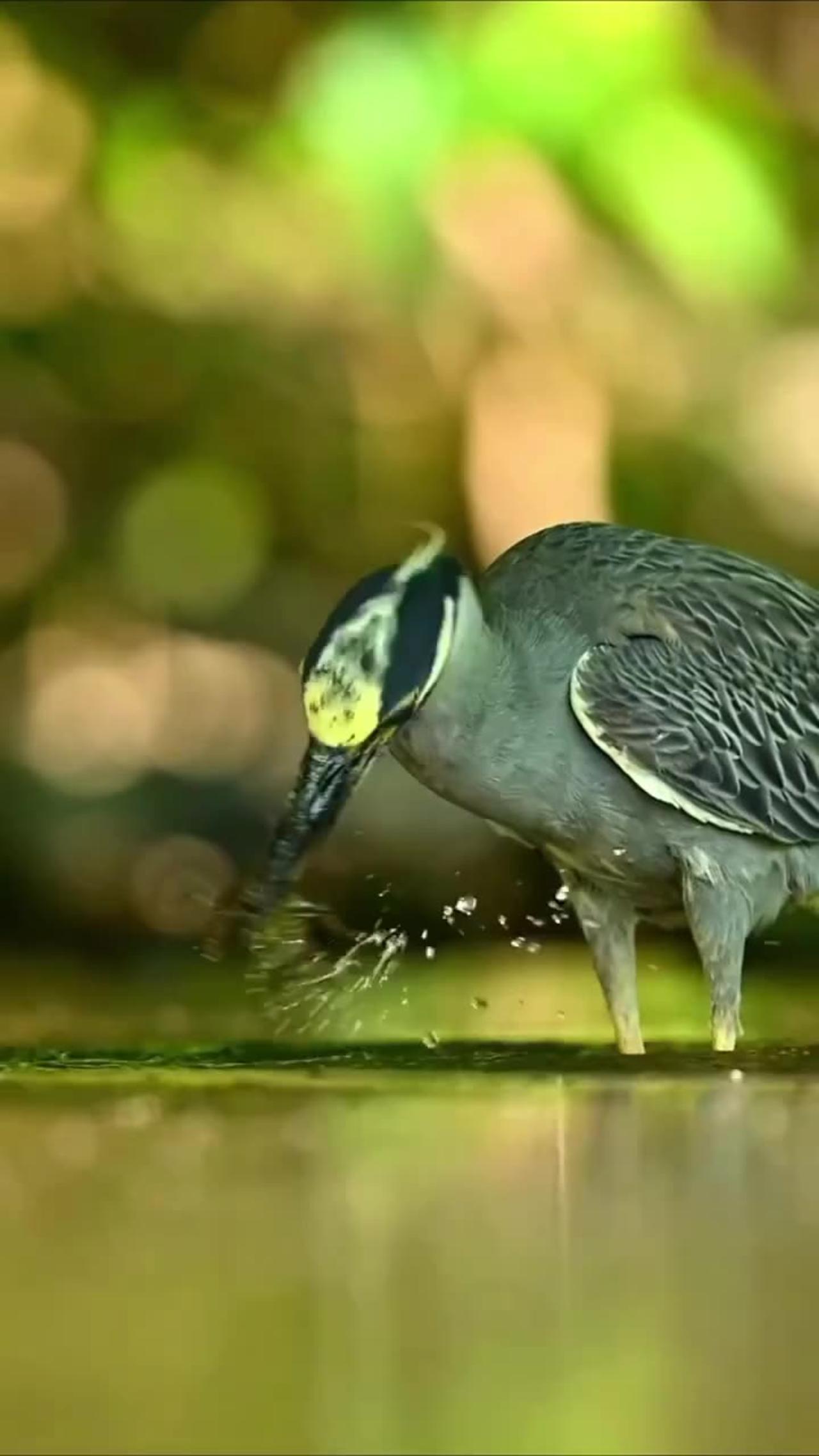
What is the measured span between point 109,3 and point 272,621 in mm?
440

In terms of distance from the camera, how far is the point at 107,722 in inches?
54.6

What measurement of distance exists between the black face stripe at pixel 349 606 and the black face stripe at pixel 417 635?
0.01 meters

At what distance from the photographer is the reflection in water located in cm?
56

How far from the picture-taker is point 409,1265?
23.4 inches

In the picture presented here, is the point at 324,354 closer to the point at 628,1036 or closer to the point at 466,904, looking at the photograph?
the point at 466,904

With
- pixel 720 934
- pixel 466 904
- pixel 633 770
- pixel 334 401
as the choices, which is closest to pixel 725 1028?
pixel 720 934

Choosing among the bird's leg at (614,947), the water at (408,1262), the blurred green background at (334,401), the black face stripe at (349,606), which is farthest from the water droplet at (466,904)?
the water at (408,1262)

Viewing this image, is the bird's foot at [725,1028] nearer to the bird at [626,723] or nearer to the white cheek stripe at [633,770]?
the bird at [626,723]

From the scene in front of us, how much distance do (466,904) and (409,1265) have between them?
0.76 metres

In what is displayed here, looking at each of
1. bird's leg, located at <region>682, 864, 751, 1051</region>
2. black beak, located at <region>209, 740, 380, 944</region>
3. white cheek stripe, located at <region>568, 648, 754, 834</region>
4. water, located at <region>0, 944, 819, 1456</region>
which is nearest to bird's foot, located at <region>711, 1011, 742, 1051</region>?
bird's leg, located at <region>682, 864, 751, 1051</region>

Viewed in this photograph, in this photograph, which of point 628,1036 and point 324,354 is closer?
point 628,1036

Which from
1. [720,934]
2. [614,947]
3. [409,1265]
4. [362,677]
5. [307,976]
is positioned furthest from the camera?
[307,976]

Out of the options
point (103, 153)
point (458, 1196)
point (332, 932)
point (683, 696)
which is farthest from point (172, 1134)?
point (103, 153)

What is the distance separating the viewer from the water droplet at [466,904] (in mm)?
1348
